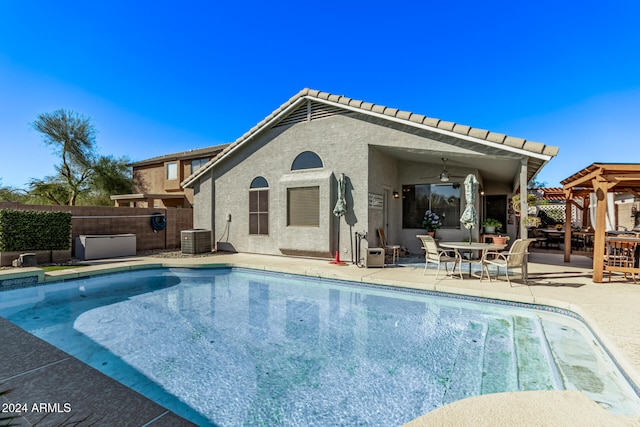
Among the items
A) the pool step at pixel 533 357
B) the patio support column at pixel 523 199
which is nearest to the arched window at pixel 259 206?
the patio support column at pixel 523 199

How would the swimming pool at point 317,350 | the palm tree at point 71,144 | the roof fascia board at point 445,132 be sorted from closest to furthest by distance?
1. the swimming pool at point 317,350
2. the roof fascia board at point 445,132
3. the palm tree at point 71,144

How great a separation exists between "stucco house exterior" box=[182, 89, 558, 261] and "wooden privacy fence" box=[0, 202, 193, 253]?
2.86m

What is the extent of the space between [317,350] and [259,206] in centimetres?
899

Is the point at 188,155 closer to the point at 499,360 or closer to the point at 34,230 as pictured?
the point at 34,230

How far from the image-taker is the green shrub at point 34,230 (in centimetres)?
959

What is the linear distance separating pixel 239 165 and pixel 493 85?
16.1 metres

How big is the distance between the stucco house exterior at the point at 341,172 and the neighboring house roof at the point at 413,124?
0.03 metres

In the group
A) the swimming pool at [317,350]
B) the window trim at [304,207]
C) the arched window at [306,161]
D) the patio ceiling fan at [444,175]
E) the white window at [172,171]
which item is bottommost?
the swimming pool at [317,350]

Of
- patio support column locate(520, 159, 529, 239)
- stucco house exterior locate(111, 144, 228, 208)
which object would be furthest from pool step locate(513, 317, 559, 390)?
stucco house exterior locate(111, 144, 228, 208)

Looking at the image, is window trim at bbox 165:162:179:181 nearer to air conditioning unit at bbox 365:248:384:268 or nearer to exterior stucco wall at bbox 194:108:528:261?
exterior stucco wall at bbox 194:108:528:261

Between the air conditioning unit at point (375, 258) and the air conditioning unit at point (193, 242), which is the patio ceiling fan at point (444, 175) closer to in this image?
the air conditioning unit at point (375, 258)

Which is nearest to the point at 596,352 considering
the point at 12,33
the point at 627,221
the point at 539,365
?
the point at 539,365

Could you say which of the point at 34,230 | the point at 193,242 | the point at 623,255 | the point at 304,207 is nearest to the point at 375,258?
the point at 304,207

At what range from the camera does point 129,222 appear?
1370 centimetres
